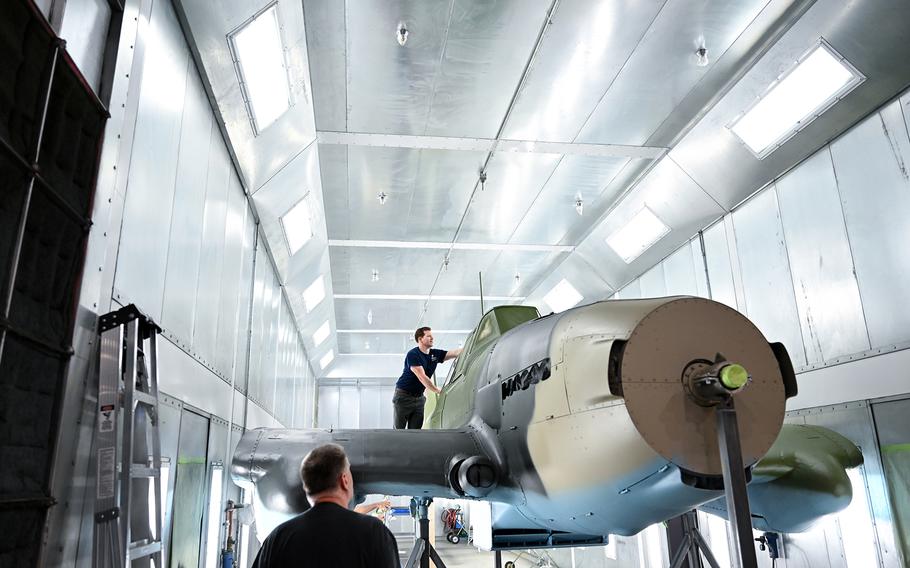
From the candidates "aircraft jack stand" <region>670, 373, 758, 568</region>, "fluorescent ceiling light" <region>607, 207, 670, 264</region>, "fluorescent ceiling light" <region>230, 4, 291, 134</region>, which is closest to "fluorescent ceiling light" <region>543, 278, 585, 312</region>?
"fluorescent ceiling light" <region>607, 207, 670, 264</region>

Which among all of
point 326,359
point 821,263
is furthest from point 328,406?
point 821,263

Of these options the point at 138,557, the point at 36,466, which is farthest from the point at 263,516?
the point at 36,466

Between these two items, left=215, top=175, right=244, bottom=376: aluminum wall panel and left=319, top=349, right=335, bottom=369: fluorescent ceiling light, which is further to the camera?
left=319, top=349, right=335, bottom=369: fluorescent ceiling light

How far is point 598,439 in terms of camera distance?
2.67m

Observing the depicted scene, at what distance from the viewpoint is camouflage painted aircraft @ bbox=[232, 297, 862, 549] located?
8.26ft

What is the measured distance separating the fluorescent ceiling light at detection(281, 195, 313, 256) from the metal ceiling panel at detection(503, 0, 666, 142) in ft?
9.47

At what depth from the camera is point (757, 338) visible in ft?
8.68

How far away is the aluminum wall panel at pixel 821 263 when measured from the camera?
5189 mm

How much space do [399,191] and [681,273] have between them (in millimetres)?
3942

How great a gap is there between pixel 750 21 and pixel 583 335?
3.70 meters

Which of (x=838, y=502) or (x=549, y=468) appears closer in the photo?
(x=549, y=468)

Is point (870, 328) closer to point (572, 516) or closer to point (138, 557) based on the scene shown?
point (572, 516)

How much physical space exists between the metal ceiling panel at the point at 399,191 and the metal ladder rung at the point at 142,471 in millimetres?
4964

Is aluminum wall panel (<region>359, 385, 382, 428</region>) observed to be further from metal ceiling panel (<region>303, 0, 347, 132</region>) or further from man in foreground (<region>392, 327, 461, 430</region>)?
metal ceiling panel (<region>303, 0, 347, 132</region>)
